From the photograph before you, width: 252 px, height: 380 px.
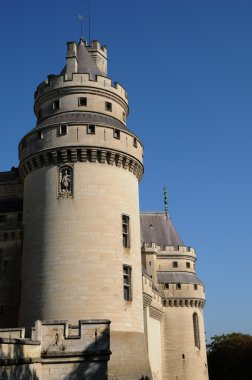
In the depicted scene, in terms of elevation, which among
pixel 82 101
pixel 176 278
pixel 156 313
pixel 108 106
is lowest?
pixel 156 313

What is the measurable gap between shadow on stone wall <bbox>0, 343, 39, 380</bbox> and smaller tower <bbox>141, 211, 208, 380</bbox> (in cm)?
2742

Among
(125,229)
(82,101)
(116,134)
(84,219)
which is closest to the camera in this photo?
(84,219)

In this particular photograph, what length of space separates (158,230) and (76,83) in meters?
23.7

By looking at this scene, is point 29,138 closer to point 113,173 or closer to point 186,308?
point 113,173

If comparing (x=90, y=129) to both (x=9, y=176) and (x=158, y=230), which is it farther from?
(x=158, y=230)

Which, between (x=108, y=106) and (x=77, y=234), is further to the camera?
(x=108, y=106)

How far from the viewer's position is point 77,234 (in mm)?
23297

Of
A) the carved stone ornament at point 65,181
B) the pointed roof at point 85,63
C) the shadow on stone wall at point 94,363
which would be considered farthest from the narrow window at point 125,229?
the pointed roof at point 85,63

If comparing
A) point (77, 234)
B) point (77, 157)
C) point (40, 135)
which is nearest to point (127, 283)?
point (77, 234)

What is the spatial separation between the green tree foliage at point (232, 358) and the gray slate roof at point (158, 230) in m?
22.4

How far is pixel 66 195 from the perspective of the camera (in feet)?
78.9

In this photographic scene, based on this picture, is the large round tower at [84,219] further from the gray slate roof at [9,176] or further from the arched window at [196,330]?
the arched window at [196,330]

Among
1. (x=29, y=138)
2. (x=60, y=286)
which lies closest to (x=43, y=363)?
(x=60, y=286)

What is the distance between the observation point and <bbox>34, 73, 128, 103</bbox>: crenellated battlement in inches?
1075
